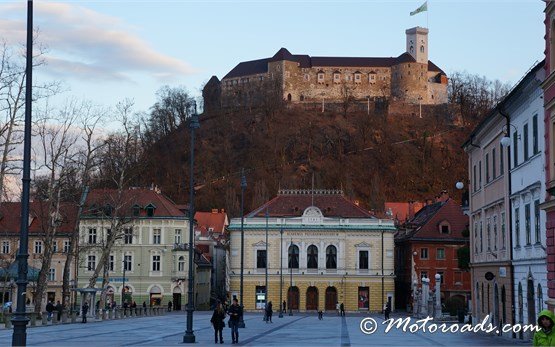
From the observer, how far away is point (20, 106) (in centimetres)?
4553

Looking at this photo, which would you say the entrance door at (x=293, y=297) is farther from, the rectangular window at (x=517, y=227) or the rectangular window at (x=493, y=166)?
the rectangular window at (x=517, y=227)

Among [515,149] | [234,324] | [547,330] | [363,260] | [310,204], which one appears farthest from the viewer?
[310,204]

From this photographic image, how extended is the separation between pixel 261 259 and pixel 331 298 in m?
7.35

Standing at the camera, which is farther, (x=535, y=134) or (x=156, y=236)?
(x=156, y=236)

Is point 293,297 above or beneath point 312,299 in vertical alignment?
above

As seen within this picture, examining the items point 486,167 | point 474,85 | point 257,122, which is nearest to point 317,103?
point 257,122

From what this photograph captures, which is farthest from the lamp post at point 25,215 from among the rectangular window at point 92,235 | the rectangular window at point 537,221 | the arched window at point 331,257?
the arched window at point 331,257

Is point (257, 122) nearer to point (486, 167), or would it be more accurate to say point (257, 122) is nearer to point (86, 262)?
point (86, 262)

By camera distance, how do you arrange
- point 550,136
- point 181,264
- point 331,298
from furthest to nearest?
point 331,298 → point 181,264 → point 550,136

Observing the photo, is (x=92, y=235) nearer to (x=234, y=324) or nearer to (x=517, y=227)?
(x=234, y=324)

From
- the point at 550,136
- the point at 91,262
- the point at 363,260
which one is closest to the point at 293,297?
the point at 363,260

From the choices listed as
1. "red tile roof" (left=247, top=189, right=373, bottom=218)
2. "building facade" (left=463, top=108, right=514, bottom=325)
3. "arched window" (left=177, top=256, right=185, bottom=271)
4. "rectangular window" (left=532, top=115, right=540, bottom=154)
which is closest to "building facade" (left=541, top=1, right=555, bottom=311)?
"rectangular window" (left=532, top=115, right=540, bottom=154)

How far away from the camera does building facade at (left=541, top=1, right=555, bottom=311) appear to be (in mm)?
28094

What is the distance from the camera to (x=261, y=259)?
8950 centimetres
